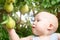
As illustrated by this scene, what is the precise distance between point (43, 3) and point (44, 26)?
Answer: 0.69 feet

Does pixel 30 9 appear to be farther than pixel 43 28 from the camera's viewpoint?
Yes

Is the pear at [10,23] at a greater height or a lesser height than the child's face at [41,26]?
greater

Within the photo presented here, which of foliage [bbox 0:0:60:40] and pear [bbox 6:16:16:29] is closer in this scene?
pear [bbox 6:16:16:29]

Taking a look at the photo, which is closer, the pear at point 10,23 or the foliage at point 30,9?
the pear at point 10,23

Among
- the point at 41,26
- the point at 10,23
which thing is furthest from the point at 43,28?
the point at 10,23

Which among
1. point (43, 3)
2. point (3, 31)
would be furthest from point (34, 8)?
point (3, 31)

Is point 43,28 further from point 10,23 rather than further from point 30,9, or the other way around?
point 30,9

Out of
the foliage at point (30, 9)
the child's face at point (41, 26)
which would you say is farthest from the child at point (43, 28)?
the foliage at point (30, 9)

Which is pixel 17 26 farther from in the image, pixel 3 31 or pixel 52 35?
pixel 52 35

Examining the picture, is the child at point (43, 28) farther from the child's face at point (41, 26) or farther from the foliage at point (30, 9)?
the foliage at point (30, 9)

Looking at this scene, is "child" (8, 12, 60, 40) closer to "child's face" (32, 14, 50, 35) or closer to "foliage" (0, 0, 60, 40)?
"child's face" (32, 14, 50, 35)

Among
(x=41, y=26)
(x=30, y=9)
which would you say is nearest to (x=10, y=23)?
(x=41, y=26)

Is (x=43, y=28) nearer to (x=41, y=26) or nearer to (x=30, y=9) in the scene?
(x=41, y=26)

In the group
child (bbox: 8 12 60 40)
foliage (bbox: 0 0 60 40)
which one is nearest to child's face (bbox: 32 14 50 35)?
child (bbox: 8 12 60 40)
